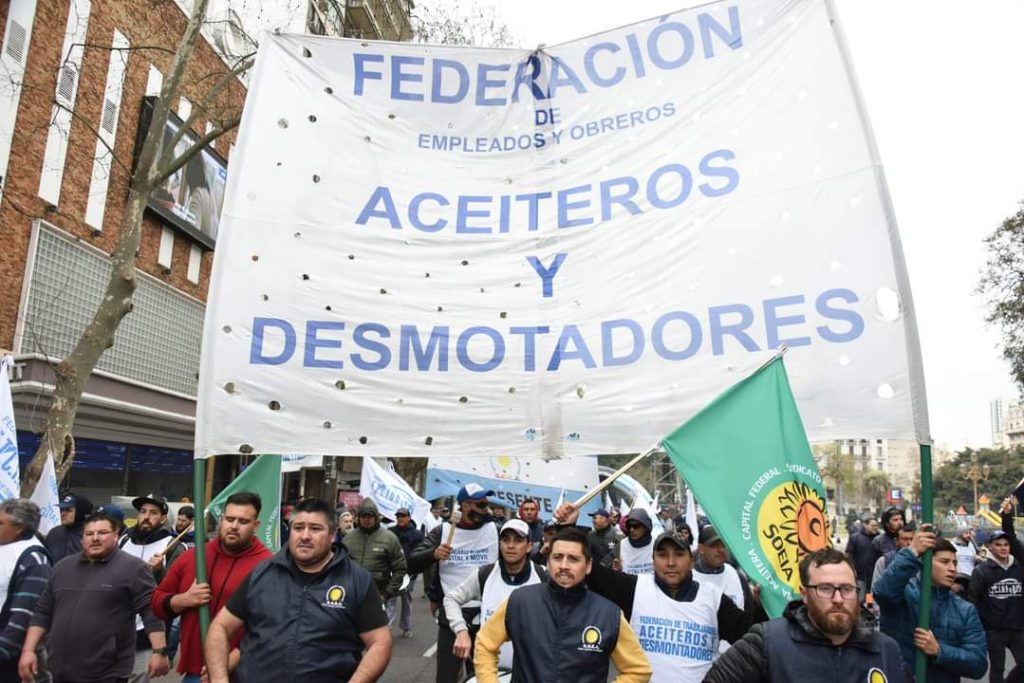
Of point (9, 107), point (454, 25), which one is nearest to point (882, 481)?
point (454, 25)

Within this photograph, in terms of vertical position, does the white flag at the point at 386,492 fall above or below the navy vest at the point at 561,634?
above

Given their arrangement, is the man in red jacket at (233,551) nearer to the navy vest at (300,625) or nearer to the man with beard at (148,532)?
the navy vest at (300,625)

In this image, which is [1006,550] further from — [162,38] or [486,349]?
[162,38]

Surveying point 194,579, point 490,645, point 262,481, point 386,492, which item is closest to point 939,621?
→ point 490,645

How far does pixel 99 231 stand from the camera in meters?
15.8

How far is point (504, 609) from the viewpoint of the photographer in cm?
360

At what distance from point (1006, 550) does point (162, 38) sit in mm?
17577

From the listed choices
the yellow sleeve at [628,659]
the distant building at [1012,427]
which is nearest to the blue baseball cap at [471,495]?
the yellow sleeve at [628,659]

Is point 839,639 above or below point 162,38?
below

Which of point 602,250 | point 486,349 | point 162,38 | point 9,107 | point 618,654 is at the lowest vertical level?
point 618,654

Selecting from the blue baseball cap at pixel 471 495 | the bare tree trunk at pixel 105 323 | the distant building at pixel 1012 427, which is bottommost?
the blue baseball cap at pixel 471 495

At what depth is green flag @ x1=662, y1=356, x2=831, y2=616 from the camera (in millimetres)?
3281

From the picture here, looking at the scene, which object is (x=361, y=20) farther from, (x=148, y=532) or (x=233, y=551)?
(x=233, y=551)

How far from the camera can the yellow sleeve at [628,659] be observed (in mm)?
3461
